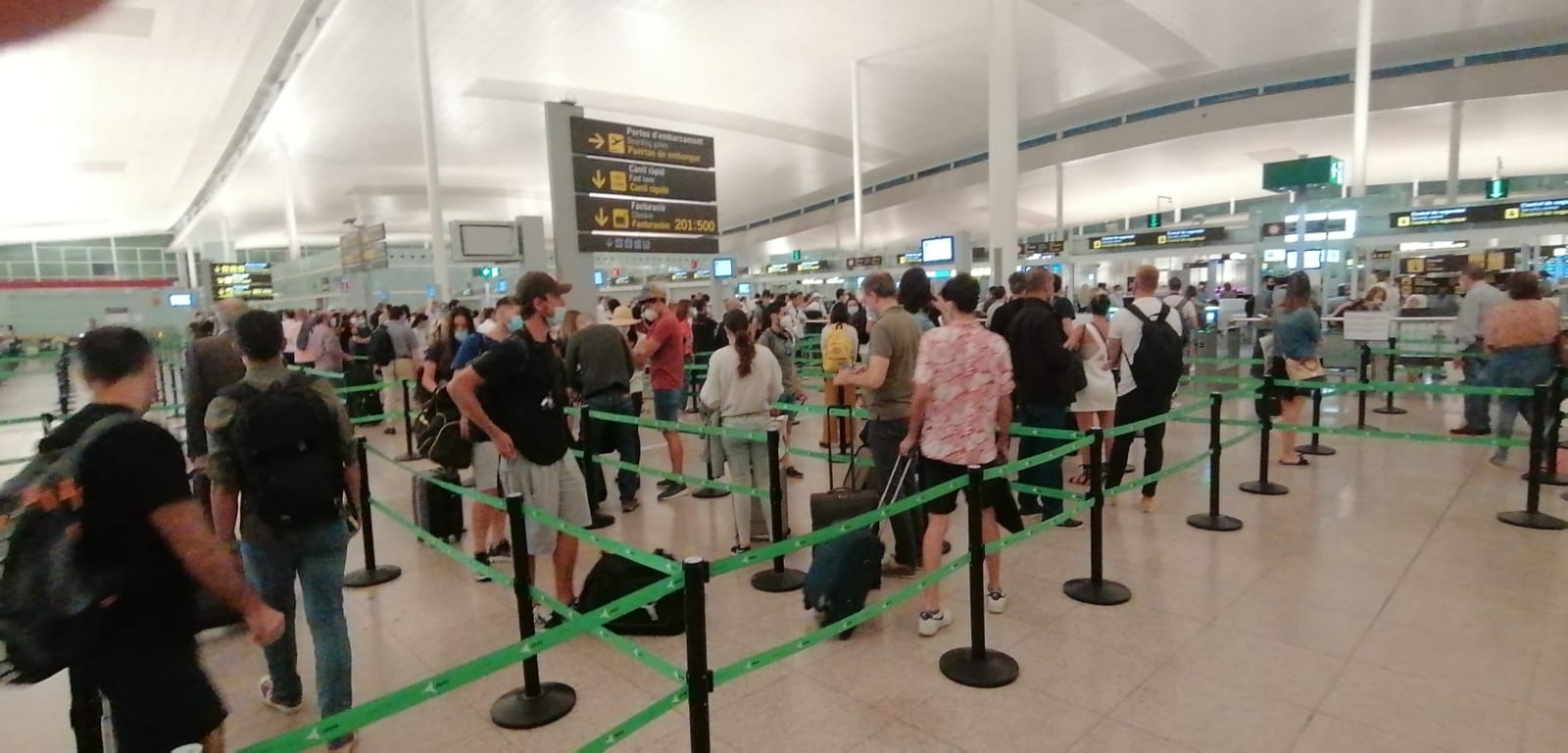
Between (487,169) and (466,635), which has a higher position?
(487,169)

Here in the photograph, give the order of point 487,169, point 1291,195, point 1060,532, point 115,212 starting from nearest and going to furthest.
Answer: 1. point 1060,532
2. point 1291,195
3. point 487,169
4. point 115,212

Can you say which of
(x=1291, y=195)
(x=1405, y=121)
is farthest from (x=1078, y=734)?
(x=1405, y=121)

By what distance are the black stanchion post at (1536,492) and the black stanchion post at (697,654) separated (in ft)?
19.0

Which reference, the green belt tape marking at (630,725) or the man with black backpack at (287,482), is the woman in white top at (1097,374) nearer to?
the green belt tape marking at (630,725)

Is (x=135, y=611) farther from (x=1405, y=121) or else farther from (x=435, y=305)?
(x=1405, y=121)

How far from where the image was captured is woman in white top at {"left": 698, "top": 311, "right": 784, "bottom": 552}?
17.6 feet

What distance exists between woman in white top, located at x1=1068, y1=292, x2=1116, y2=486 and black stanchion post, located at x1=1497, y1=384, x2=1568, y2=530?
2.55 m

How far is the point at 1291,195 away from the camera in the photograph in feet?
47.9

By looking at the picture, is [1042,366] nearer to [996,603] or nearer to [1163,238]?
[996,603]

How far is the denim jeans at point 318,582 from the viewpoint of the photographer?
Result: 3.02 metres

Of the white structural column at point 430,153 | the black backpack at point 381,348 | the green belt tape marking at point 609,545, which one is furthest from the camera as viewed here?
the white structural column at point 430,153

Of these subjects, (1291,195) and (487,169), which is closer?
(1291,195)

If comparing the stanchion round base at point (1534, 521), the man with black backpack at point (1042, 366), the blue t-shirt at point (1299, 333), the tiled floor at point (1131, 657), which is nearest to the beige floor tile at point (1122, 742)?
the tiled floor at point (1131, 657)

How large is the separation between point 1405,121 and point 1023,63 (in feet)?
33.9
